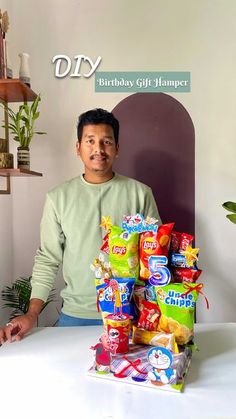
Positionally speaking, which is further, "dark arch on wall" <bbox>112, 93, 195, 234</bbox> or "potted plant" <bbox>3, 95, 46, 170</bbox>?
"dark arch on wall" <bbox>112, 93, 195, 234</bbox>

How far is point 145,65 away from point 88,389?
1.66 meters

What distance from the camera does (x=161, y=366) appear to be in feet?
2.70

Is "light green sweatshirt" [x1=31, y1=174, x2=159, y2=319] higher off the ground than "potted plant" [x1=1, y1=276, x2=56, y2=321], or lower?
higher

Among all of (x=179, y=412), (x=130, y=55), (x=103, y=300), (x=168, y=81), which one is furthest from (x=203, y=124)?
(x=179, y=412)

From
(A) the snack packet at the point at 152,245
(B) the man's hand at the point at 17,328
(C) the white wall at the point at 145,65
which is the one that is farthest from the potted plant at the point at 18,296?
(A) the snack packet at the point at 152,245

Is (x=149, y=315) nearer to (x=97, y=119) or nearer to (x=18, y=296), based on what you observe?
(x=97, y=119)

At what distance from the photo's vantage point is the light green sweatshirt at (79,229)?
1.45 m

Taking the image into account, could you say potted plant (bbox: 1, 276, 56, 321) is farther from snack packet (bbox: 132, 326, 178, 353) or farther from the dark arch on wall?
snack packet (bbox: 132, 326, 178, 353)

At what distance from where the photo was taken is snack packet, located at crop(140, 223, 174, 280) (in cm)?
94

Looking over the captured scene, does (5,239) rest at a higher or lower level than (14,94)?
lower

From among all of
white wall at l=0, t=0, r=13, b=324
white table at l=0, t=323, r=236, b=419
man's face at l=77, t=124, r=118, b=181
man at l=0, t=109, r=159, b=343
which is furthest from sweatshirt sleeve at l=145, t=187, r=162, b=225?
white wall at l=0, t=0, r=13, b=324

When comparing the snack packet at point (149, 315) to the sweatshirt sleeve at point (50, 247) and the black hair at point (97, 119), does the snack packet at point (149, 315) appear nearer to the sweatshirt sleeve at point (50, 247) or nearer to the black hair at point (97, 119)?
the sweatshirt sleeve at point (50, 247)

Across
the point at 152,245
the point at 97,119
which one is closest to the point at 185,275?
the point at 152,245

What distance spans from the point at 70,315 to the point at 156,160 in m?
0.96
